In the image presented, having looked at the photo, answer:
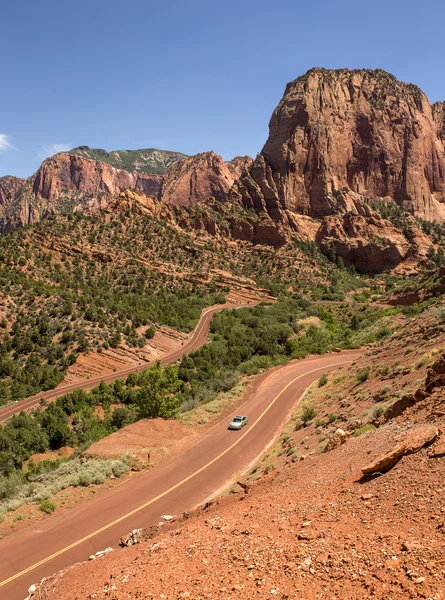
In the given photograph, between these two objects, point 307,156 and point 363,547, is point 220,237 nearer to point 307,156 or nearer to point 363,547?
point 307,156

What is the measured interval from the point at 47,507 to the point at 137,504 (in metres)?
3.46

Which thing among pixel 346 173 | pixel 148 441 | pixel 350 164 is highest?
pixel 350 164

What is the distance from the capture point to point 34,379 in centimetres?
4453

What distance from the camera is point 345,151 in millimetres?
134750

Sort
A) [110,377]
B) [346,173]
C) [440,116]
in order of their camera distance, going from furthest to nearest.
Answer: [440,116] → [346,173] → [110,377]

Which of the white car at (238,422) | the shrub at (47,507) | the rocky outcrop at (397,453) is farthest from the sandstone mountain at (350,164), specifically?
the rocky outcrop at (397,453)

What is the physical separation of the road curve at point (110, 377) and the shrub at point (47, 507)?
23442 mm

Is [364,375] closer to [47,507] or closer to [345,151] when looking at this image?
[47,507]

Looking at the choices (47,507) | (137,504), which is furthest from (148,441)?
(47,507)

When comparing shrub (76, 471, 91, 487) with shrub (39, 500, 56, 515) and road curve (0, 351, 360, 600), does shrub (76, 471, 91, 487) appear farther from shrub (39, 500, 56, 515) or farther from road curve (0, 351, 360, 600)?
shrub (39, 500, 56, 515)

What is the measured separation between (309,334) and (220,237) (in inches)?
2178

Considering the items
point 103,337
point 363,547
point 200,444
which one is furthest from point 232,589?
point 103,337

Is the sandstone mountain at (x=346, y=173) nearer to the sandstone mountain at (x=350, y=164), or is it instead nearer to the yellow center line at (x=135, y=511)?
the sandstone mountain at (x=350, y=164)

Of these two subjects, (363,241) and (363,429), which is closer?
(363,429)
